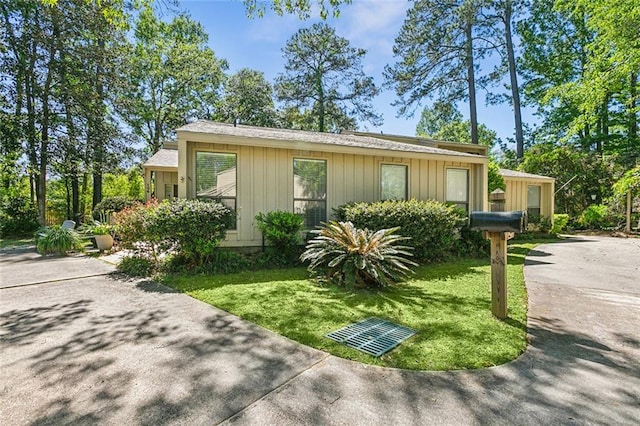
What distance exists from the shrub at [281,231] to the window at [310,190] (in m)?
0.87

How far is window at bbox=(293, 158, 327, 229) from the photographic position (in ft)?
25.6

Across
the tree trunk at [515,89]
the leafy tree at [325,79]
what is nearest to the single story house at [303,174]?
the tree trunk at [515,89]

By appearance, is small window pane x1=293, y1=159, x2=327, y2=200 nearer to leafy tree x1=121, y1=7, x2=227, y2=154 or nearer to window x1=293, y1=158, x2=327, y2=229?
window x1=293, y1=158, x2=327, y2=229

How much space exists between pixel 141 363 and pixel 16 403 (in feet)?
2.55

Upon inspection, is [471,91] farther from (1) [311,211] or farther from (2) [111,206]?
(2) [111,206]

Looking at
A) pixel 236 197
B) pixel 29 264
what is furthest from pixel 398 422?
pixel 29 264

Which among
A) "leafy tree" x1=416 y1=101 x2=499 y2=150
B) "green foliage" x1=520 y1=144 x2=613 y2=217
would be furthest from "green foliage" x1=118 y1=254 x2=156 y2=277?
"leafy tree" x1=416 y1=101 x2=499 y2=150

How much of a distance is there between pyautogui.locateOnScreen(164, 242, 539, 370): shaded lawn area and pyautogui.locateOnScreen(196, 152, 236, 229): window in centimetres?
193

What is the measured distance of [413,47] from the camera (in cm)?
2009

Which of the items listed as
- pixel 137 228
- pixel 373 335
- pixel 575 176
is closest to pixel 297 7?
pixel 137 228

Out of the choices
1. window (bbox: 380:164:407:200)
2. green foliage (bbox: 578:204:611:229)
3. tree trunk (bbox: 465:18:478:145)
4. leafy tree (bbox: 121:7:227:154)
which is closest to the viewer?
window (bbox: 380:164:407:200)

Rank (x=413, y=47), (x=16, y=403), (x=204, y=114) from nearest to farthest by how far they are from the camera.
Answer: (x=16, y=403)
(x=413, y=47)
(x=204, y=114)

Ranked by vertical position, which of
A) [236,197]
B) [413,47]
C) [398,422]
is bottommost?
[398,422]

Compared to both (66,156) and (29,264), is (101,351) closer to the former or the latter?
(29,264)
